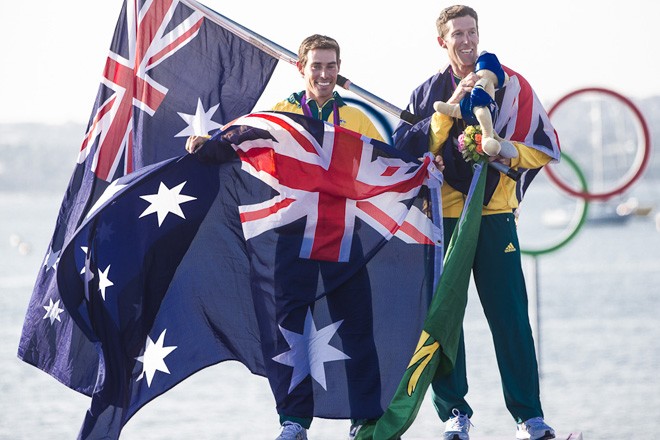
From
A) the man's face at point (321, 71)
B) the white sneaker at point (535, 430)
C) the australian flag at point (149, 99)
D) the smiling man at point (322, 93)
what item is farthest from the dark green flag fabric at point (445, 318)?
the australian flag at point (149, 99)

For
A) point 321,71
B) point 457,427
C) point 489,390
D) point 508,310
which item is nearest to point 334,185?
point 321,71

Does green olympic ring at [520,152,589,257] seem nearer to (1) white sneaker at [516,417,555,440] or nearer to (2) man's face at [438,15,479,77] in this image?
(2) man's face at [438,15,479,77]

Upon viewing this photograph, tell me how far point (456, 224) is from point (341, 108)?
0.88 m

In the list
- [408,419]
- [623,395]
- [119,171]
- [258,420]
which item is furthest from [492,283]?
[623,395]

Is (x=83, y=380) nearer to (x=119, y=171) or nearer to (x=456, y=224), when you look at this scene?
(x=119, y=171)

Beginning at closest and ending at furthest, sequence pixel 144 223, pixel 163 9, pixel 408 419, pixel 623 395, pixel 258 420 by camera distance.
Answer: pixel 408 419, pixel 144 223, pixel 163 9, pixel 258 420, pixel 623 395

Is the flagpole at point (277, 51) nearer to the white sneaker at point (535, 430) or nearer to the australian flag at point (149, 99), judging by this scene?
the australian flag at point (149, 99)

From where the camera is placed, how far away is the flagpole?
703 centimetres

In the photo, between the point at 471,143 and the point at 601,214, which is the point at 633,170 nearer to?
the point at 471,143

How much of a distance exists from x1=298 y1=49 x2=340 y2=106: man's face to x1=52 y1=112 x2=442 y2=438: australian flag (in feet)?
0.63

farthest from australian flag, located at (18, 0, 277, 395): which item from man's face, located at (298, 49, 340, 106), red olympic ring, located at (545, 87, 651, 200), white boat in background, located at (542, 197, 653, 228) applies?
white boat in background, located at (542, 197, 653, 228)

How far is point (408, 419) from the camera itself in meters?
6.54

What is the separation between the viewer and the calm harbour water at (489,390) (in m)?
15.6

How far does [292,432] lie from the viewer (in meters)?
6.60
